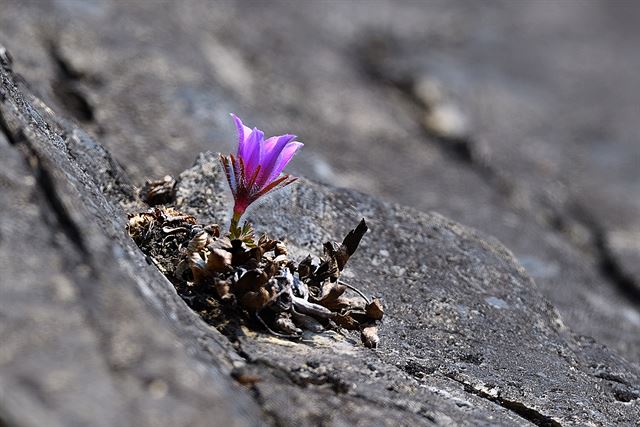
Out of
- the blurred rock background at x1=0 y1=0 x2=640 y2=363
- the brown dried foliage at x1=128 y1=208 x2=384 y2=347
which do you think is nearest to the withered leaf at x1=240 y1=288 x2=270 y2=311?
the brown dried foliage at x1=128 y1=208 x2=384 y2=347

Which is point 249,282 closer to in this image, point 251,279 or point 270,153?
point 251,279

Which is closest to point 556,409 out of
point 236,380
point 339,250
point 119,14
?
point 339,250

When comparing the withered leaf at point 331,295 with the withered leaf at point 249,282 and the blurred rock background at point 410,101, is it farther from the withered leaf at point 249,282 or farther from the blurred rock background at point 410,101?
the blurred rock background at point 410,101

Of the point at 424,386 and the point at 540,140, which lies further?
the point at 540,140

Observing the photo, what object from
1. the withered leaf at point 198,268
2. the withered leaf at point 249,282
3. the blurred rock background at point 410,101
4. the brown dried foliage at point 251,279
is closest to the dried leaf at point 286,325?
the brown dried foliage at point 251,279

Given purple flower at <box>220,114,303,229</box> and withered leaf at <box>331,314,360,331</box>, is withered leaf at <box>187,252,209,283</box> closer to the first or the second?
purple flower at <box>220,114,303,229</box>

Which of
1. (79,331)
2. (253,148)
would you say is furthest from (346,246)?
(79,331)

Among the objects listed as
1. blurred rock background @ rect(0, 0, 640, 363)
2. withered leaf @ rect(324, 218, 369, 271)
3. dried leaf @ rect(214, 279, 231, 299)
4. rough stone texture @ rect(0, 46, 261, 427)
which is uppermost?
blurred rock background @ rect(0, 0, 640, 363)

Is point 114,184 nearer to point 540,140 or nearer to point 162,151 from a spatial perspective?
point 162,151
